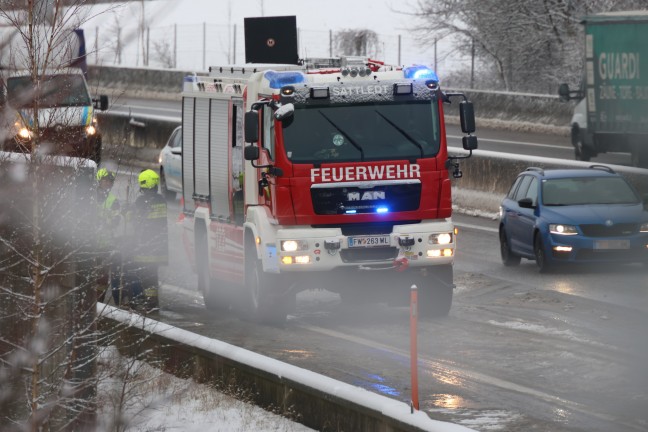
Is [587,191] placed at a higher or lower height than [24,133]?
lower

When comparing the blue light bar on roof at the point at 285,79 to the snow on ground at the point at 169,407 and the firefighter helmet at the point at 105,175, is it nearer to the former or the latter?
the firefighter helmet at the point at 105,175

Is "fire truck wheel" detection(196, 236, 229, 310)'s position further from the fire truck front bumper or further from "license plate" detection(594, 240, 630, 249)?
"license plate" detection(594, 240, 630, 249)

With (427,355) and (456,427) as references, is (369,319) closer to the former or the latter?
(427,355)

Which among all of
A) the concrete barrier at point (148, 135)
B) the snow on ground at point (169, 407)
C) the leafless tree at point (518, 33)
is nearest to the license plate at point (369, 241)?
the snow on ground at point (169, 407)

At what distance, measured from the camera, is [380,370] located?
527 inches

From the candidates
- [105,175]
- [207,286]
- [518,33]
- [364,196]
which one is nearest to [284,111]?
[364,196]

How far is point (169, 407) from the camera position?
11.6 m

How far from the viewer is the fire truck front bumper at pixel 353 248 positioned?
51.5ft

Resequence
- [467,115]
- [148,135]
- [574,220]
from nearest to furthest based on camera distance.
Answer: [467,115]
[574,220]
[148,135]

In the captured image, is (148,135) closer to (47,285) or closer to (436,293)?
(436,293)

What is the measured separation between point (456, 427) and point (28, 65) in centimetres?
390

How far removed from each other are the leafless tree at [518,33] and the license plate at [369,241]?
93.1 feet

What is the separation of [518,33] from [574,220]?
26.5 m

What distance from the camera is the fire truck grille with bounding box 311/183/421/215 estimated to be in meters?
15.6
